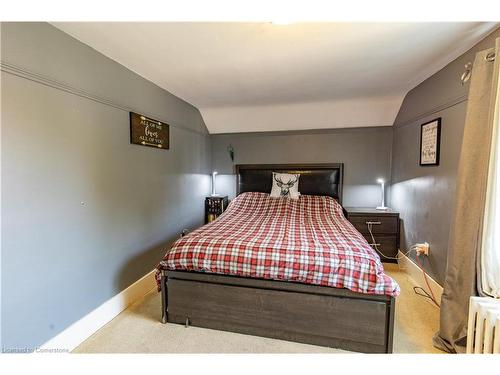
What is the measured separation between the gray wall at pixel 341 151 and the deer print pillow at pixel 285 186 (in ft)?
1.13

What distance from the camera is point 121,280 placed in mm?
2193

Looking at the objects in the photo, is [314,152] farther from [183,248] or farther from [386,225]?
[183,248]

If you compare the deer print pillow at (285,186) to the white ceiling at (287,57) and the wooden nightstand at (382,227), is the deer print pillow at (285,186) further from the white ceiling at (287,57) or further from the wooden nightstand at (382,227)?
the white ceiling at (287,57)

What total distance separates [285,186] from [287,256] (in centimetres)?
195

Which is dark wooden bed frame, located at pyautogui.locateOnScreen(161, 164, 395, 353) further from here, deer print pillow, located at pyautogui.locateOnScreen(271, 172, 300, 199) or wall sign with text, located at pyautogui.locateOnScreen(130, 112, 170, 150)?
deer print pillow, located at pyautogui.locateOnScreen(271, 172, 300, 199)

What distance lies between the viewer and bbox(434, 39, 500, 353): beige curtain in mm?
1483

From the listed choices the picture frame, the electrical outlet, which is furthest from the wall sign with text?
the electrical outlet

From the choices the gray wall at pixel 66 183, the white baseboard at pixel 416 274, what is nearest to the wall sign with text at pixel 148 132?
the gray wall at pixel 66 183

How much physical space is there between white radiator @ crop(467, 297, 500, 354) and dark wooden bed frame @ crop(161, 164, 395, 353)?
0.40 meters

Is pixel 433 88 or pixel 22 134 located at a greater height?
pixel 433 88

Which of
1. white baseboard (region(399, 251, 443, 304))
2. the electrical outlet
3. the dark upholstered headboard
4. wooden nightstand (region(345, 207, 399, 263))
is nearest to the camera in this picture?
white baseboard (region(399, 251, 443, 304))

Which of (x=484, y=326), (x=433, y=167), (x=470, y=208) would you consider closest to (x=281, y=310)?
(x=484, y=326)
